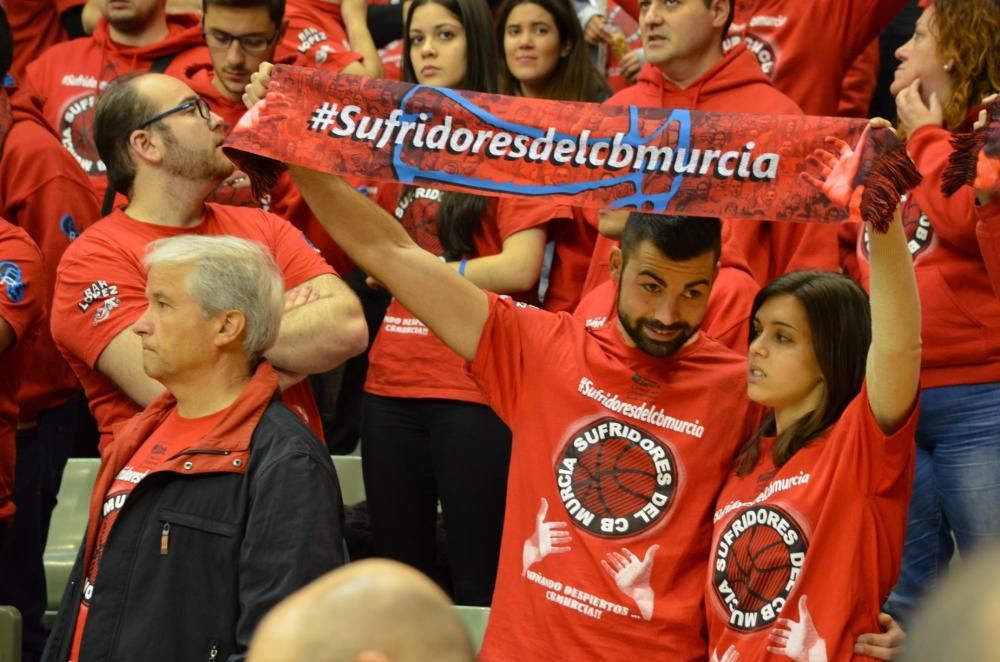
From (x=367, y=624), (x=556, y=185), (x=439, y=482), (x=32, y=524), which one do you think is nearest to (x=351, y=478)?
(x=439, y=482)

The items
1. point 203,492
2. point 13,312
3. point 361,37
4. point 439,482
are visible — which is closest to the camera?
point 203,492

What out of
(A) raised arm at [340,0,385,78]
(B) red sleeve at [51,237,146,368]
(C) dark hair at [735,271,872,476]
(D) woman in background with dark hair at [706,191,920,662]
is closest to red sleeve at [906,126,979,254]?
(C) dark hair at [735,271,872,476]

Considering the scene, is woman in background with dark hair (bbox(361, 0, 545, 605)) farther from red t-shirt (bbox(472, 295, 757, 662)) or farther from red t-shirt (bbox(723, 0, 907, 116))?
red t-shirt (bbox(723, 0, 907, 116))

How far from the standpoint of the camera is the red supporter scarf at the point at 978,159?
2.95 m

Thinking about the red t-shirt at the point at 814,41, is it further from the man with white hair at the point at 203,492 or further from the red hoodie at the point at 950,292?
the man with white hair at the point at 203,492

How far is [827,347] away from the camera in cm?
319

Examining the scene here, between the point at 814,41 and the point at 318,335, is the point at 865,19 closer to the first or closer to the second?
the point at 814,41

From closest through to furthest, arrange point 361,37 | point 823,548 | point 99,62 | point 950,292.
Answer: point 823,548 < point 950,292 < point 99,62 < point 361,37

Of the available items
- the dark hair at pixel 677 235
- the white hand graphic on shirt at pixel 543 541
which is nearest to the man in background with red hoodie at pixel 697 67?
the dark hair at pixel 677 235

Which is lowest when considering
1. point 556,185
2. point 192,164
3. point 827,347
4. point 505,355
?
point 505,355

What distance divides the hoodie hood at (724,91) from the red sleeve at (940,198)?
58 cm

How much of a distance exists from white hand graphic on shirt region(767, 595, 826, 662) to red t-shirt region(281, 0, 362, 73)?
3.09m

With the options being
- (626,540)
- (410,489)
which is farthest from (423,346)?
(626,540)

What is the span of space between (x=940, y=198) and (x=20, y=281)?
7.78ft
